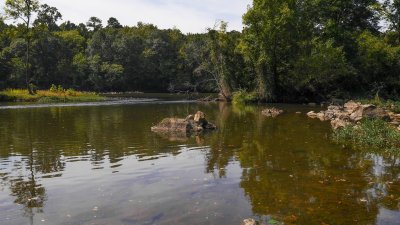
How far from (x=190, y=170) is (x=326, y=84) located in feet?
160

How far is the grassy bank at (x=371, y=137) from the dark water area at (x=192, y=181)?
1.05 metres

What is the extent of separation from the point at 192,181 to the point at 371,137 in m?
11.5

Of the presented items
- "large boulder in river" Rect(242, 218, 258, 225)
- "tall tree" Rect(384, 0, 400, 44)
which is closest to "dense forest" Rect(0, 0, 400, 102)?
"tall tree" Rect(384, 0, 400, 44)

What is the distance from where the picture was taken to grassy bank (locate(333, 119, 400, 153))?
19031mm

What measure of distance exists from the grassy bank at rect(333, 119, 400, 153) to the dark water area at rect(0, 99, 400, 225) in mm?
1052

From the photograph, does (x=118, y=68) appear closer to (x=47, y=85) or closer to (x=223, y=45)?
(x=47, y=85)

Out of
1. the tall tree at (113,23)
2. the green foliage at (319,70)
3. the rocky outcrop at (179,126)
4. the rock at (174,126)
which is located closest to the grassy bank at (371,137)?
the rocky outcrop at (179,126)

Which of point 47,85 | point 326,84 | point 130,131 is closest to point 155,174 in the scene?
point 130,131

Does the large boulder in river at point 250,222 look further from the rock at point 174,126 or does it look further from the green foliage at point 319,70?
the green foliage at point 319,70

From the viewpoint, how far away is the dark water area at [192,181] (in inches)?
384

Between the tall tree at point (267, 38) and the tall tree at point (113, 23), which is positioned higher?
the tall tree at point (113, 23)

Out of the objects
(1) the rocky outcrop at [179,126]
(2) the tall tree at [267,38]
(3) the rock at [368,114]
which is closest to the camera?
(1) the rocky outcrop at [179,126]

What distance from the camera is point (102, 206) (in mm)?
10328

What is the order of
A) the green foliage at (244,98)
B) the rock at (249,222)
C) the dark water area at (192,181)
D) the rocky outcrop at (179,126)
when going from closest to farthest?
the rock at (249,222)
the dark water area at (192,181)
the rocky outcrop at (179,126)
the green foliage at (244,98)
